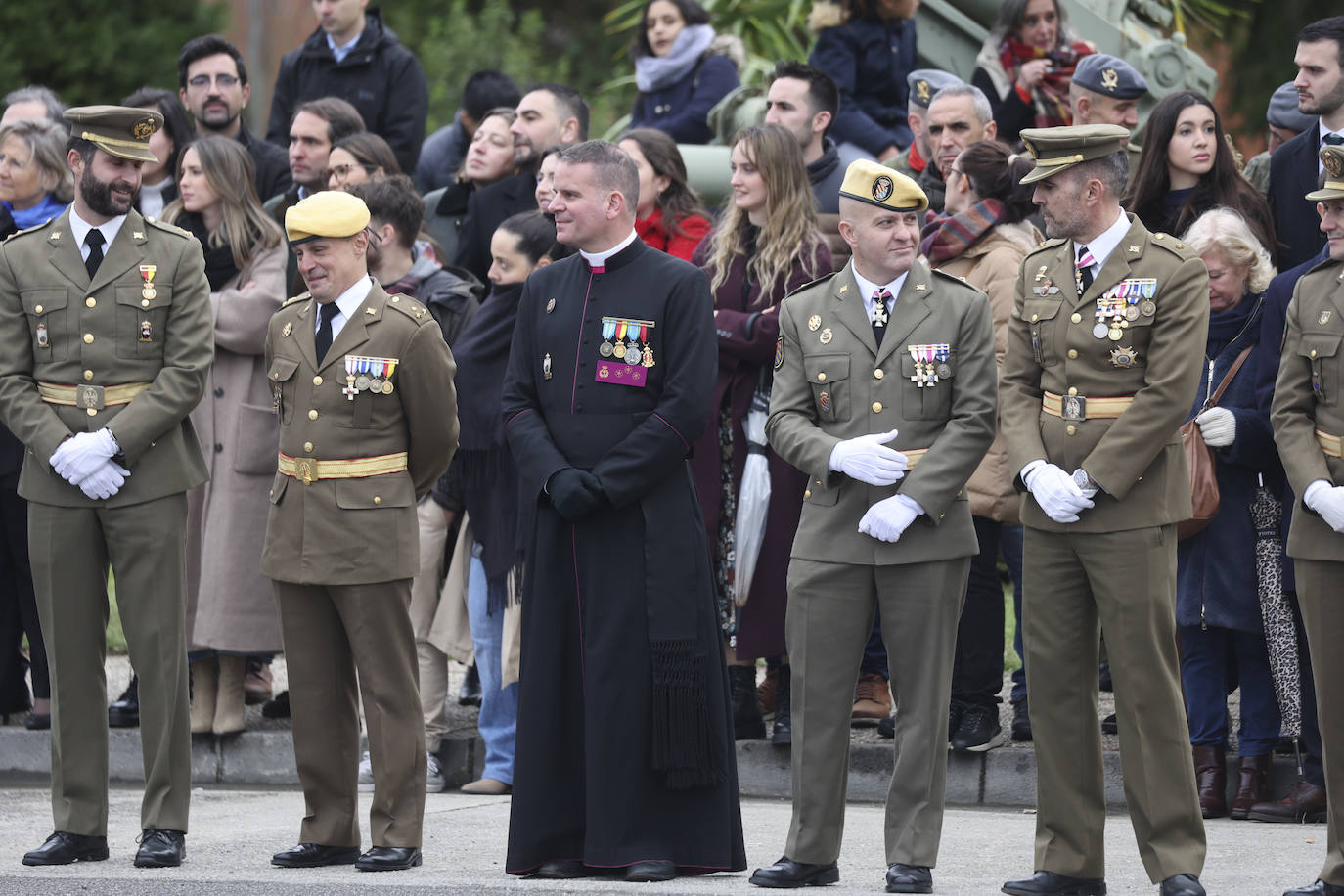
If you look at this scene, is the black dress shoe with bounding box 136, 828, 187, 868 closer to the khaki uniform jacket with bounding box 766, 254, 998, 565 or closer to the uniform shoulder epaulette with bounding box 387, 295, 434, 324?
the uniform shoulder epaulette with bounding box 387, 295, 434, 324

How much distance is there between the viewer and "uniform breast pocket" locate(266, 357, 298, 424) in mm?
6438

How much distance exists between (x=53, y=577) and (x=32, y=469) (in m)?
0.36

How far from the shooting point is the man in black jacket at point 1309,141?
7719 mm

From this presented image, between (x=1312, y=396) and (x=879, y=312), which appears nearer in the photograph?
(x=1312, y=396)

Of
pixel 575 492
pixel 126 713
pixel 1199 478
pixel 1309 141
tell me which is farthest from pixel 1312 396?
pixel 126 713

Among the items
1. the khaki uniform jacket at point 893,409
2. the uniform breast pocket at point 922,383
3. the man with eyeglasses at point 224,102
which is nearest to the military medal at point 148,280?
the khaki uniform jacket at point 893,409

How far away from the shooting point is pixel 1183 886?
562cm

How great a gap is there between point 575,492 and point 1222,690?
2.63m

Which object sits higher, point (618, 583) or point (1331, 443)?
point (1331, 443)

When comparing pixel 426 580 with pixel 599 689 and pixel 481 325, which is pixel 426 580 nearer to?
pixel 481 325

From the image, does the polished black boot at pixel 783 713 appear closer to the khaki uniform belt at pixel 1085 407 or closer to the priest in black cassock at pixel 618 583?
the priest in black cassock at pixel 618 583

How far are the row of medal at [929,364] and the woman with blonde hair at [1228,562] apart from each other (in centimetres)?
156

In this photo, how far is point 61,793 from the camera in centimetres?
648

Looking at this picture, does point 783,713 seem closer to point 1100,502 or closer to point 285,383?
point 1100,502
